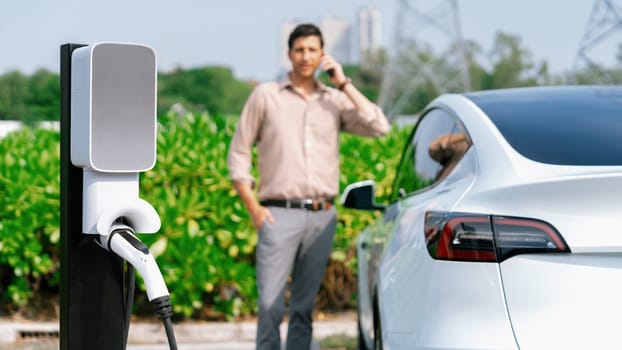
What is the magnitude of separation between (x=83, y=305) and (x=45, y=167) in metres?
4.67

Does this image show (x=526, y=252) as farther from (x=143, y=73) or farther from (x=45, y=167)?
(x=45, y=167)

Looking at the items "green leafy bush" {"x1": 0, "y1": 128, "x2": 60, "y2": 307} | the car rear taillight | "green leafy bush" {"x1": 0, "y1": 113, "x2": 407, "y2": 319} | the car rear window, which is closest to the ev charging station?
the car rear taillight

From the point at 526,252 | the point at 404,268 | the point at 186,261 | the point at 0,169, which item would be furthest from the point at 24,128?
the point at 526,252

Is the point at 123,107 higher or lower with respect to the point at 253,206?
higher

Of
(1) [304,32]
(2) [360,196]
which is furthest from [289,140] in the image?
(1) [304,32]

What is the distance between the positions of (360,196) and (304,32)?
2.92ft

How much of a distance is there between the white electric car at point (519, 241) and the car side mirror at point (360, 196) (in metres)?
1.10

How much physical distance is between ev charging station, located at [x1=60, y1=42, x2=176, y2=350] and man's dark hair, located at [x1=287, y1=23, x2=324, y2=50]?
2358mm

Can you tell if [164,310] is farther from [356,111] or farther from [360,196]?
[356,111]

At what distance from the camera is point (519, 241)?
2.68 m

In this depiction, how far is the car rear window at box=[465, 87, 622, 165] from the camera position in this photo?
3025 millimetres

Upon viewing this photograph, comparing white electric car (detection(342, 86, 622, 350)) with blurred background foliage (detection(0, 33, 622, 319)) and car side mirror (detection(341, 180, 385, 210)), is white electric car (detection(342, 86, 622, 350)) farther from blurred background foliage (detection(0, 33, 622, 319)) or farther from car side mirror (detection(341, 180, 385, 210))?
blurred background foliage (detection(0, 33, 622, 319))

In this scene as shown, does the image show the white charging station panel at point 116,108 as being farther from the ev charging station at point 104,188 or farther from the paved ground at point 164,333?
the paved ground at point 164,333

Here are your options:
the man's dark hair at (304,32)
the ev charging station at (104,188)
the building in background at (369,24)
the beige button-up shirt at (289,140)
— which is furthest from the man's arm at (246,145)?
the building in background at (369,24)
